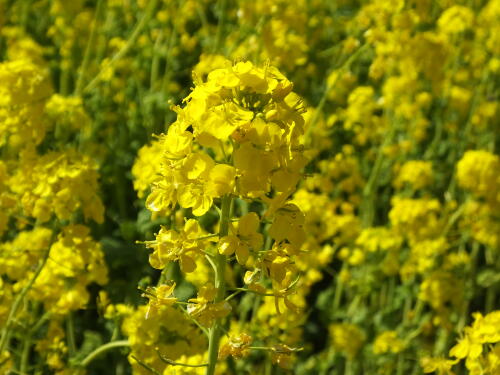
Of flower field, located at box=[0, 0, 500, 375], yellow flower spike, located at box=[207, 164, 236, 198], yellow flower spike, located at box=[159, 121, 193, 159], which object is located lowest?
flower field, located at box=[0, 0, 500, 375]

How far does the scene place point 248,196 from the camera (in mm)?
1880

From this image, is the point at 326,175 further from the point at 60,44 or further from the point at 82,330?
the point at 60,44

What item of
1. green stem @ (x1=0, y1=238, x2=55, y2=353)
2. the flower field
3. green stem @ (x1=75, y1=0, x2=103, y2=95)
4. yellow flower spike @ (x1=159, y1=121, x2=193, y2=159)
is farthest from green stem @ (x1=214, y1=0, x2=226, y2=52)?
yellow flower spike @ (x1=159, y1=121, x2=193, y2=159)

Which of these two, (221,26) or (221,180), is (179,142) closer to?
(221,180)

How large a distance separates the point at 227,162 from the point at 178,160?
0.12 metres

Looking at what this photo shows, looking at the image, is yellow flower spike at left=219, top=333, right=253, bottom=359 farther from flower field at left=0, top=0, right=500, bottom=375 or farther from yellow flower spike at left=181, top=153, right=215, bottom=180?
yellow flower spike at left=181, top=153, right=215, bottom=180

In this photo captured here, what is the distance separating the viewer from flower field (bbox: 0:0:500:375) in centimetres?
191

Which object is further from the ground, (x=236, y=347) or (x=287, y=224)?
(x=287, y=224)

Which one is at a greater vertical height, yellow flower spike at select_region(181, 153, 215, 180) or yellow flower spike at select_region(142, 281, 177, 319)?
yellow flower spike at select_region(181, 153, 215, 180)

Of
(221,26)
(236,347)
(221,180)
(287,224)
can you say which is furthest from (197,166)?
(221,26)

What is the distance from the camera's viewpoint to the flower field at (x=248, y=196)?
1905mm

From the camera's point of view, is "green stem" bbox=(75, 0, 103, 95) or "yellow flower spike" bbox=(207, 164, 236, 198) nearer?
"yellow flower spike" bbox=(207, 164, 236, 198)

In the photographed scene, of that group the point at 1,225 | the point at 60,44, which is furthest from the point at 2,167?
the point at 60,44

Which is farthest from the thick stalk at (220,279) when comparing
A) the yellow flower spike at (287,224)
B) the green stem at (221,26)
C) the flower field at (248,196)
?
the green stem at (221,26)
